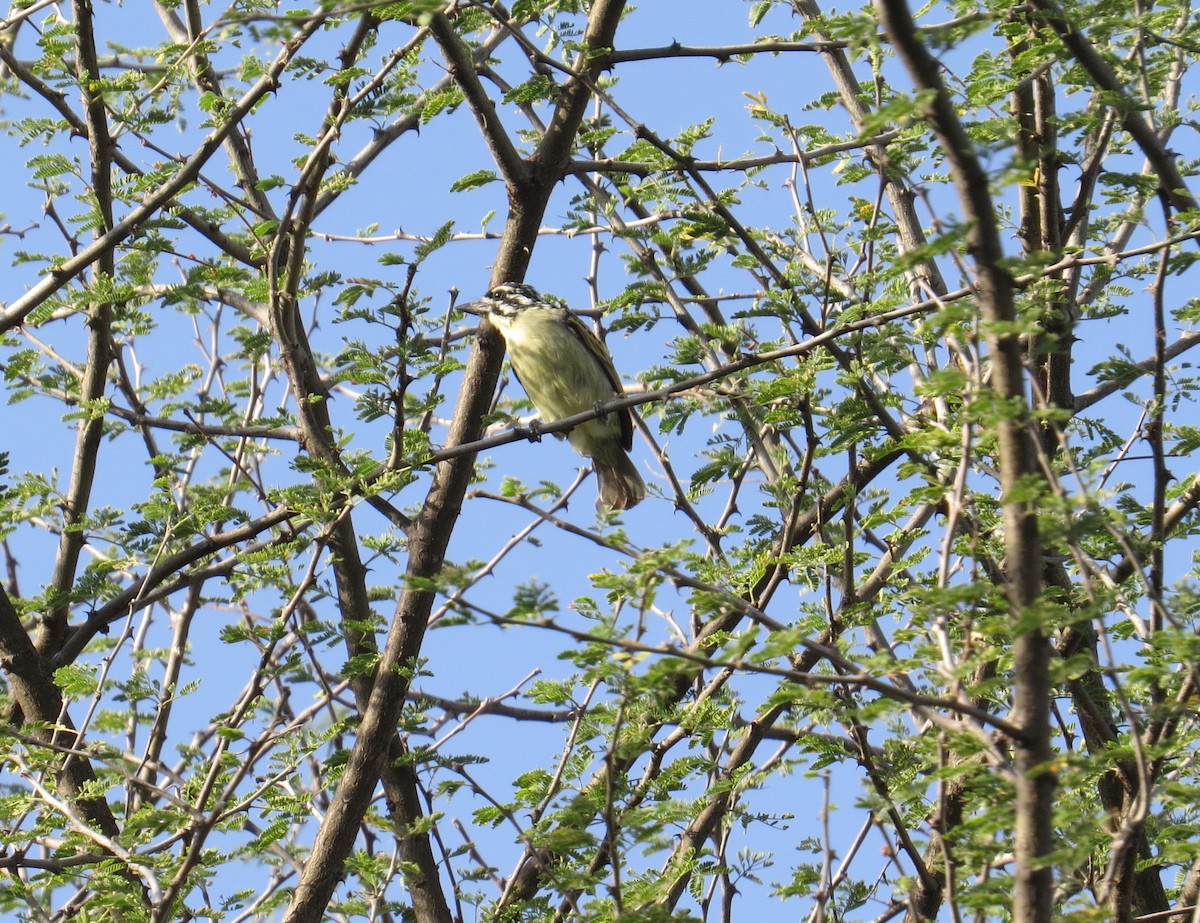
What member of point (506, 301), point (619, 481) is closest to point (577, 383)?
point (619, 481)

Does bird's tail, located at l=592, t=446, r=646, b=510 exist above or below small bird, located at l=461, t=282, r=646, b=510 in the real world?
below

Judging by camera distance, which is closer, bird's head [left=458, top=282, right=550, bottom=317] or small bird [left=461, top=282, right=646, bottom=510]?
bird's head [left=458, top=282, right=550, bottom=317]

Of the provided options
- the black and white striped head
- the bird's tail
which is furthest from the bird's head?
the bird's tail

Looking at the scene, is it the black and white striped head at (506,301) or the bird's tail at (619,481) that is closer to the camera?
the black and white striped head at (506,301)

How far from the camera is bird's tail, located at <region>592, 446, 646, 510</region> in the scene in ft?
27.5

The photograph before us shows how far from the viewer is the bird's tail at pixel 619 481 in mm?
8383

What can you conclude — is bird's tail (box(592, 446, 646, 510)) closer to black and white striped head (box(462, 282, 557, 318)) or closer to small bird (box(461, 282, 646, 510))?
small bird (box(461, 282, 646, 510))

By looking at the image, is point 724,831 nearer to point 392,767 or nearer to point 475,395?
point 392,767

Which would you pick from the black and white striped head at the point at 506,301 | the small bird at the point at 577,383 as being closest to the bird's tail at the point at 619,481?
the small bird at the point at 577,383

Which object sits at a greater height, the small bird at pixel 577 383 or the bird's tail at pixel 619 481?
the small bird at pixel 577 383

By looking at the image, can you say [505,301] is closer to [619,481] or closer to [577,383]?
[577,383]

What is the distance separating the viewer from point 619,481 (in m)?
8.42

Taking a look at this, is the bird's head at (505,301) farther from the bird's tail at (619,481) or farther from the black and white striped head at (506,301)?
the bird's tail at (619,481)

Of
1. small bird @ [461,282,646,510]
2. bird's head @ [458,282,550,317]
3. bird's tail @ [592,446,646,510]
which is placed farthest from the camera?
bird's tail @ [592,446,646,510]
